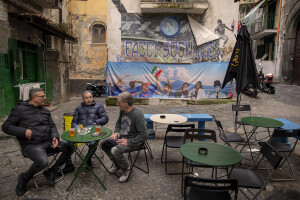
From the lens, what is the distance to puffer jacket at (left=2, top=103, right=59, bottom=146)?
3244 mm

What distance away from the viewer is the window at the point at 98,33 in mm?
17250

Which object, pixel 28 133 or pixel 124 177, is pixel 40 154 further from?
pixel 124 177

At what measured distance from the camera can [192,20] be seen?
10680 mm

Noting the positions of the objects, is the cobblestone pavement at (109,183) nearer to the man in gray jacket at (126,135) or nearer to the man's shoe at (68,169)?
the man's shoe at (68,169)

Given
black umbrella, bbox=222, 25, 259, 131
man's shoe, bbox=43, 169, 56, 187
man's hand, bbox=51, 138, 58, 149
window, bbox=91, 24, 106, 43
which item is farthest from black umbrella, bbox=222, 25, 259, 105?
window, bbox=91, 24, 106, 43

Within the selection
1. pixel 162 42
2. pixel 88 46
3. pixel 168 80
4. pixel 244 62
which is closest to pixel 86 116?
pixel 244 62

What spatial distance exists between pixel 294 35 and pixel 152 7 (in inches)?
449

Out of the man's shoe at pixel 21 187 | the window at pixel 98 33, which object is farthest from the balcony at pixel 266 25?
the man's shoe at pixel 21 187

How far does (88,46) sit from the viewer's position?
17297 millimetres

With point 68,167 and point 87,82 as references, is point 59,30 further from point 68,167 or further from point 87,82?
point 87,82

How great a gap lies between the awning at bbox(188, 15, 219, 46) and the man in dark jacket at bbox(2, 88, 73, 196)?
8689 millimetres

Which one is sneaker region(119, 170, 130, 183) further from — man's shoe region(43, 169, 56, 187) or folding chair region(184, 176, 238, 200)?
folding chair region(184, 176, 238, 200)

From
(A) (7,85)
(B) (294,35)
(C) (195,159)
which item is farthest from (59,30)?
(B) (294,35)

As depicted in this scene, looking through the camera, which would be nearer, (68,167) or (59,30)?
(68,167)
